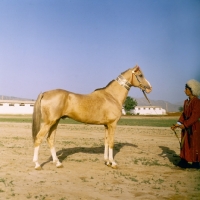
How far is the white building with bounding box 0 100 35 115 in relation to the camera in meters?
76.1

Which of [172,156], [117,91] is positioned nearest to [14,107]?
[172,156]

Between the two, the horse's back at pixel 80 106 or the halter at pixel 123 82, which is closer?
the horse's back at pixel 80 106

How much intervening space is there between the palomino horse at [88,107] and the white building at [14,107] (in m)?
73.2

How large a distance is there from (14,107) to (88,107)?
A: 2957 inches

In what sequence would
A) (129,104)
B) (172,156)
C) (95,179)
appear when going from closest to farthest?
1. (95,179)
2. (172,156)
3. (129,104)

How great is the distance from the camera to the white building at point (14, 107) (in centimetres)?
7606

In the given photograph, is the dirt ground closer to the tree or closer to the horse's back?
the horse's back

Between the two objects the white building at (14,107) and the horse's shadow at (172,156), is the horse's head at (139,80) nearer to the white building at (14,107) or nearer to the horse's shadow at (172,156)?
the horse's shadow at (172,156)

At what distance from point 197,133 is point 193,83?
1.51m

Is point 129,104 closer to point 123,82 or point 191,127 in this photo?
point 123,82

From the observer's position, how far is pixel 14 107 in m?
78.1

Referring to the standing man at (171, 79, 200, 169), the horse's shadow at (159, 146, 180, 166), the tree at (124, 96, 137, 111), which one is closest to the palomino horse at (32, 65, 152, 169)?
the standing man at (171, 79, 200, 169)

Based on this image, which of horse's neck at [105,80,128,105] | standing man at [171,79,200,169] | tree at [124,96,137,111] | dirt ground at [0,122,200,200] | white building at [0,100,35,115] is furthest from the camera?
tree at [124,96,137,111]

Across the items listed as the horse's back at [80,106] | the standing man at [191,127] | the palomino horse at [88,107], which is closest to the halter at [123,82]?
the palomino horse at [88,107]
